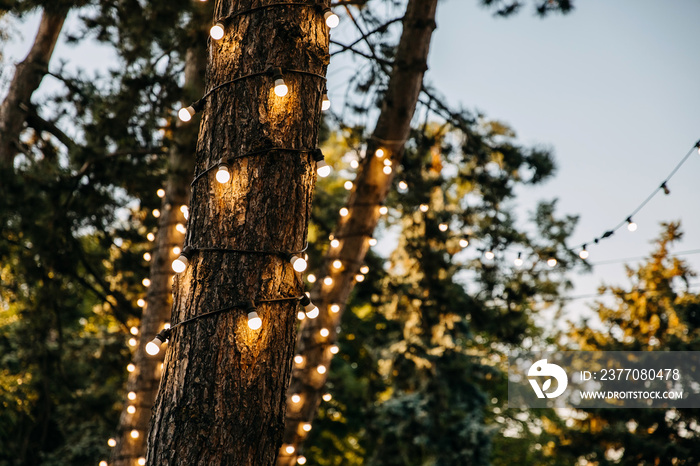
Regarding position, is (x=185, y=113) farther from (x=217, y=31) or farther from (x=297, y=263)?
(x=297, y=263)

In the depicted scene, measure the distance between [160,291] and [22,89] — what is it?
3305mm

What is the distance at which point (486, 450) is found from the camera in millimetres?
9023

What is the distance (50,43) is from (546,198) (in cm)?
840

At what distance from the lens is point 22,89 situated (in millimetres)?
5598

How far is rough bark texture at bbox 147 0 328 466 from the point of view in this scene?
4.59 feet

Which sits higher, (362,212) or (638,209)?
(638,209)

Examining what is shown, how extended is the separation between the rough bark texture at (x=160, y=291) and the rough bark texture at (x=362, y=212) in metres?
1.06

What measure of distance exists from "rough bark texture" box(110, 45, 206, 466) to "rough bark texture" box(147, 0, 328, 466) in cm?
224

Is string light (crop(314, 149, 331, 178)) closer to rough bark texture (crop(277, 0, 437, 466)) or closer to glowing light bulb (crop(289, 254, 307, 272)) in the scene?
glowing light bulb (crop(289, 254, 307, 272))

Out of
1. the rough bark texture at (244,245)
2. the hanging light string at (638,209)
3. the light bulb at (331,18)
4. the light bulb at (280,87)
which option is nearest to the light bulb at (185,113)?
the rough bark texture at (244,245)

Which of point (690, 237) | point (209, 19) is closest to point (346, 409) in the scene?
point (690, 237)

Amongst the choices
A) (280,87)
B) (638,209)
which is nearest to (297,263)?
(280,87)

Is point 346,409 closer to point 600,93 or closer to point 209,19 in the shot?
point 600,93

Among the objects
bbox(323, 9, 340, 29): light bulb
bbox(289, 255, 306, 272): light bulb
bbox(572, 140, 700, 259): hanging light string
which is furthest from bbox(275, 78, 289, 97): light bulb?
bbox(572, 140, 700, 259): hanging light string
